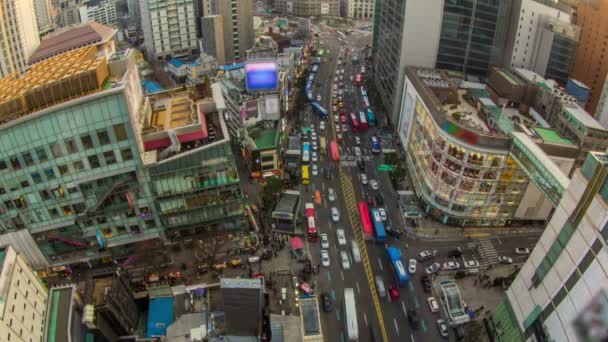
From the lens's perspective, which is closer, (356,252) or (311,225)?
(356,252)

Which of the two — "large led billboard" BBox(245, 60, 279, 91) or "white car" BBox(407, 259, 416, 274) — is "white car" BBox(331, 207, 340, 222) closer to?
"white car" BBox(407, 259, 416, 274)

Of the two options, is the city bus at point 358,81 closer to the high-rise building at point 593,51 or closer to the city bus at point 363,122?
the city bus at point 363,122

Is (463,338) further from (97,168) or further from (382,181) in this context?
(97,168)

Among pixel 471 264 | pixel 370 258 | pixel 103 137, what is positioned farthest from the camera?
pixel 370 258

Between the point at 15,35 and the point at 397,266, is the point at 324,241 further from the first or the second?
the point at 15,35

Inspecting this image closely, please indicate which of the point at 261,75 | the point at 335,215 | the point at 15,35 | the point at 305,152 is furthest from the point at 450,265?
the point at 15,35

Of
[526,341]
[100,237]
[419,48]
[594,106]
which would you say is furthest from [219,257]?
[594,106]
